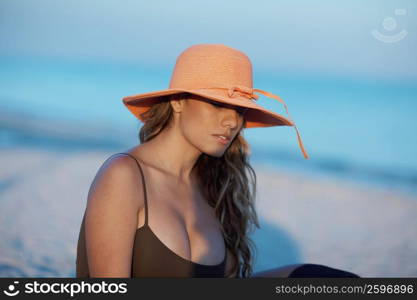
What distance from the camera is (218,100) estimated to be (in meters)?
2.41

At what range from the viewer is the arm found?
222cm

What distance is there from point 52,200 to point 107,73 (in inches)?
709

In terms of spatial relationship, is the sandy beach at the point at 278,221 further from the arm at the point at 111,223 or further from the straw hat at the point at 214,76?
the straw hat at the point at 214,76

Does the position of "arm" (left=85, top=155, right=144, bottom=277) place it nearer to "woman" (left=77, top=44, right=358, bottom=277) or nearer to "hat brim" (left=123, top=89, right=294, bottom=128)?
"woman" (left=77, top=44, right=358, bottom=277)

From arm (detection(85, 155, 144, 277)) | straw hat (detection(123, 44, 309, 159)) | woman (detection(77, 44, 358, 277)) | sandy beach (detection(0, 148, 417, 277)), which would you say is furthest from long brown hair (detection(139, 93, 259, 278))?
sandy beach (detection(0, 148, 417, 277))

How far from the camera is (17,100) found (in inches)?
625

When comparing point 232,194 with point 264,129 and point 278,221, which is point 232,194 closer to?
point 278,221

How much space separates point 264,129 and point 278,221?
680 centimetres

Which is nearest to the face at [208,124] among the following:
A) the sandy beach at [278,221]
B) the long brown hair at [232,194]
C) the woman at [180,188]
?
the woman at [180,188]

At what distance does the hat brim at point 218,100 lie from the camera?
243 centimetres

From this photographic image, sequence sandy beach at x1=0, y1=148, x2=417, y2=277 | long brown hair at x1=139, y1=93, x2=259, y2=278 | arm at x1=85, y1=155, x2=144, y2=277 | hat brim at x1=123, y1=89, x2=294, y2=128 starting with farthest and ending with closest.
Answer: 1. sandy beach at x1=0, y1=148, x2=417, y2=277
2. long brown hair at x1=139, y1=93, x2=259, y2=278
3. hat brim at x1=123, y1=89, x2=294, y2=128
4. arm at x1=85, y1=155, x2=144, y2=277

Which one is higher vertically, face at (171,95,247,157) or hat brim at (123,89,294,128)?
hat brim at (123,89,294,128)

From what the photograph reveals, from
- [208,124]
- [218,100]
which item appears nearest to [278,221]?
[208,124]

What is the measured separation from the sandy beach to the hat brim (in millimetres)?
1945
